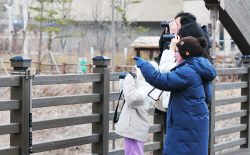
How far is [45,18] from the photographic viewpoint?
21672 mm

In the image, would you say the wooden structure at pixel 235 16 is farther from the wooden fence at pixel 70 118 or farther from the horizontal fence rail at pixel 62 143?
the horizontal fence rail at pixel 62 143

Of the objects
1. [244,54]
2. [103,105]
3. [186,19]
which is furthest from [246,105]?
[186,19]

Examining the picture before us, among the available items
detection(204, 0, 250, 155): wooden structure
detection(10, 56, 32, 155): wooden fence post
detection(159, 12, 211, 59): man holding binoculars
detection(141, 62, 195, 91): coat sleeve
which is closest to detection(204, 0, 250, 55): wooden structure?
Answer: detection(204, 0, 250, 155): wooden structure

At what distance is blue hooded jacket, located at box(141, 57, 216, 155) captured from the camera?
8.97 ft

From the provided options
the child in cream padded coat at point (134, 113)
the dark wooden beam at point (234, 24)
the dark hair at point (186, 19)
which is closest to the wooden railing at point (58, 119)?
the child in cream padded coat at point (134, 113)

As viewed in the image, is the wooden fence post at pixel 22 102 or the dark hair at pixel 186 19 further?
the dark hair at pixel 186 19

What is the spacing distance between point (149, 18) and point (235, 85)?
69.5ft

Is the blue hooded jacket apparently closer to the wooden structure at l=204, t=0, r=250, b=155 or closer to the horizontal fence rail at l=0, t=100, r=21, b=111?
the horizontal fence rail at l=0, t=100, r=21, b=111

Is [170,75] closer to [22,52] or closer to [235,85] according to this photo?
[235,85]

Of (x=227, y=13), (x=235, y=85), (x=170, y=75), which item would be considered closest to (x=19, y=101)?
(x=170, y=75)

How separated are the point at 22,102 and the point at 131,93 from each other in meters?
1.01

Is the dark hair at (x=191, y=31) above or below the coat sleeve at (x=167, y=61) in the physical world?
above

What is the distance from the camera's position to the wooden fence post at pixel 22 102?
3.26m

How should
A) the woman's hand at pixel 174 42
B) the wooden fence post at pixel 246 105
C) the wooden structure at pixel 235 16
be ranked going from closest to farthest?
the woman's hand at pixel 174 42, the wooden structure at pixel 235 16, the wooden fence post at pixel 246 105
